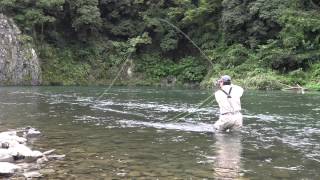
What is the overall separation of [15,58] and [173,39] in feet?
50.7

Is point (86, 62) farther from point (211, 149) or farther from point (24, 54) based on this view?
point (211, 149)

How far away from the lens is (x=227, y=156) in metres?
10.5

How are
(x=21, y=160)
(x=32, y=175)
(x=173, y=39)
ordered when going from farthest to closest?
(x=173, y=39) < (x=21, y=160) < (x=32, y=175)

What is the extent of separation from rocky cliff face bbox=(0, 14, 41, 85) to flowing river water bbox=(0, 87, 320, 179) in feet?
71.9

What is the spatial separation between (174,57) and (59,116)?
109 feet

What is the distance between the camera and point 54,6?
46.3 meters

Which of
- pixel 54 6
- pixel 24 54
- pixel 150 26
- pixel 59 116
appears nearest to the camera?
pixel 59 116

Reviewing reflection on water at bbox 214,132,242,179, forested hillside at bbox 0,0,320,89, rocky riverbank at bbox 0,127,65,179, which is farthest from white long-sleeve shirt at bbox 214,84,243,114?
forested hillside at bbox 0,0,320,89

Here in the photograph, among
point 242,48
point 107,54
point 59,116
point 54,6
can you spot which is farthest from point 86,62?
point 59,116

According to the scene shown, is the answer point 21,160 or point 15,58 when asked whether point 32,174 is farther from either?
point 15,58

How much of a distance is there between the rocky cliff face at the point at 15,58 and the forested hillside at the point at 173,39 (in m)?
1.22

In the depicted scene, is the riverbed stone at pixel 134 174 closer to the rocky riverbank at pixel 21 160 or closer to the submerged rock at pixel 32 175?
the rocky riverbank at pixel 21 160

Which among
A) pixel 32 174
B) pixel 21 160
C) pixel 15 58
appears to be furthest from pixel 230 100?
pixel 15 58

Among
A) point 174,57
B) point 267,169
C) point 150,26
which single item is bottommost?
point 267,169
